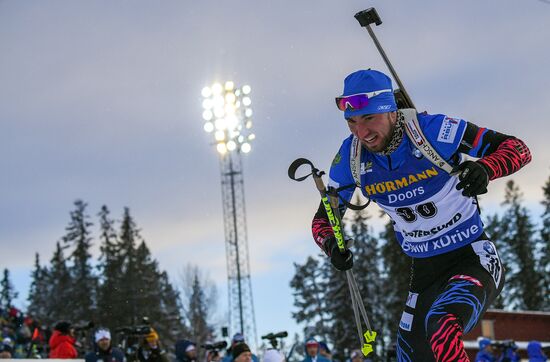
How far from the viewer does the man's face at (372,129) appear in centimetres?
496

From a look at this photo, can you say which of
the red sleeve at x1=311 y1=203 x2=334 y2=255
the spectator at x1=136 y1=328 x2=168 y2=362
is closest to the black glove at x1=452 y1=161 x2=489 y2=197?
the red sleeve at x1=311 y1=203 x2=334 y2=255

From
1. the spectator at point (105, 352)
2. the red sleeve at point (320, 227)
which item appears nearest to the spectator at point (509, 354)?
the spectator at point (105, 352)

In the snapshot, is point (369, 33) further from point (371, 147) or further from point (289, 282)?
point (289, 282)

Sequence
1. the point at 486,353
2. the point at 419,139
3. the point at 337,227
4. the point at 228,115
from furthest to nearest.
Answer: the point at 228,115 → the point at 486,353 → the point at 337,227 → the point at 419,139

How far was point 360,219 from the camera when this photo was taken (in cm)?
6906

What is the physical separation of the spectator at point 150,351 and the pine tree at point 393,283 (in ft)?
140

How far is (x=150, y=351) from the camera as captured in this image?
1349 centimetres

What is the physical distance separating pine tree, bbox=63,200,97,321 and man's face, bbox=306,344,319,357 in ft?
152

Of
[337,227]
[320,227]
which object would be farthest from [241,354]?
[337,227]

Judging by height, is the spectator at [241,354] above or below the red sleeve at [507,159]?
below

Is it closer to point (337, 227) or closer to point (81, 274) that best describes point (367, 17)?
point (337, 227)

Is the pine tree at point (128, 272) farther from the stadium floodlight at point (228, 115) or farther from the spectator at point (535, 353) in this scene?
the spectator at point (535, 353)

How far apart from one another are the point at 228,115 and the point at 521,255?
50168 millimetres

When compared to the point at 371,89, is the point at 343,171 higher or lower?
lower
